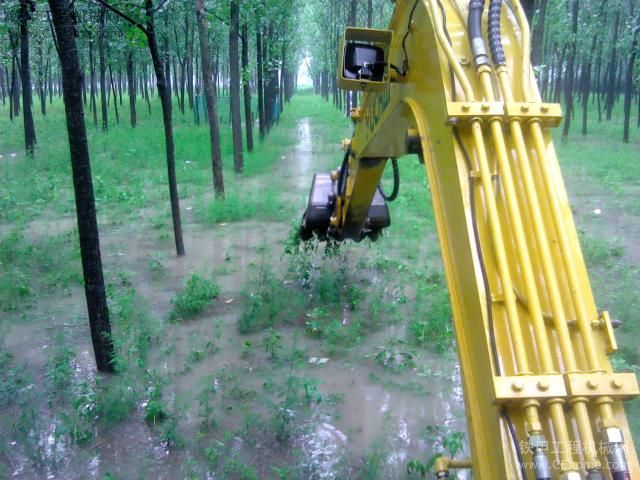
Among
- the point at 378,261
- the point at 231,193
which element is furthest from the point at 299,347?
the point at 231,193

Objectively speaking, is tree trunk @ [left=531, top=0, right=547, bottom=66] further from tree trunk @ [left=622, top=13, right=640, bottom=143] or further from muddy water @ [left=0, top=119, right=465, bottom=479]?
muddy water @ [left=0, top=119, right=465, bottom=479]

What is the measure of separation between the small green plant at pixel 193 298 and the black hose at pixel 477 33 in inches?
204

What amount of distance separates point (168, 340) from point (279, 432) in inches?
87.1

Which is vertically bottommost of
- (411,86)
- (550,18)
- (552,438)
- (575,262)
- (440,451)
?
(440,451)

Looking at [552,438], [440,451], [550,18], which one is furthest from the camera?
[550,18]

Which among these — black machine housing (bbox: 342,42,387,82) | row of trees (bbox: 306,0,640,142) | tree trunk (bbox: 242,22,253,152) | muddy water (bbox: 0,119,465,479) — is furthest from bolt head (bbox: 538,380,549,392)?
tree trunk (bbox: 242,22,253,152)

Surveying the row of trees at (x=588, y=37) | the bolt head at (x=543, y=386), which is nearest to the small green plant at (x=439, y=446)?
the bolt head at (x=543, y=386)

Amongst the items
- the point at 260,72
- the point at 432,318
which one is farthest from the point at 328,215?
the point at 260,72

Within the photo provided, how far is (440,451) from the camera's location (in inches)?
190

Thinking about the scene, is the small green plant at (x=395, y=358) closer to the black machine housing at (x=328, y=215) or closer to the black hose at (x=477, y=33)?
the black machine housing at (x=328, y=215)

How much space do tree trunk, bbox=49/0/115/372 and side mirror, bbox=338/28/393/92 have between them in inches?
91.1

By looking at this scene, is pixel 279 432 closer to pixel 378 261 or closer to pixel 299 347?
pixel 299 347

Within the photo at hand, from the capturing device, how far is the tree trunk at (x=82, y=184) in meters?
5.35

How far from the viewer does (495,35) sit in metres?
2.96
